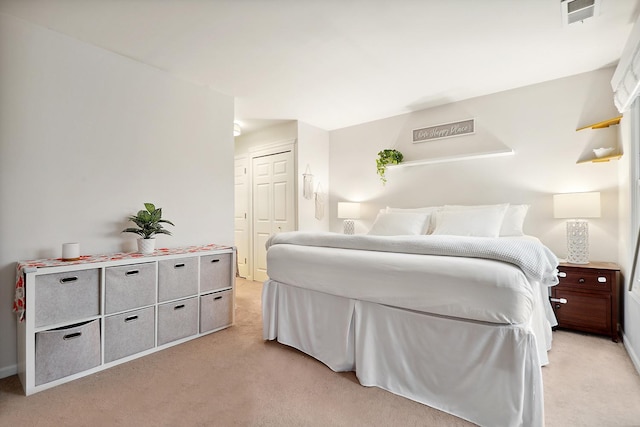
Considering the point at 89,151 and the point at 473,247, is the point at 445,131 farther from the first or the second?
the point at 89,151

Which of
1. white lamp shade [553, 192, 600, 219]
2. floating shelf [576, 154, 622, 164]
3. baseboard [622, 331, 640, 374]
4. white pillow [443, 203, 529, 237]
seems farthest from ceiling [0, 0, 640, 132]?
baseboard [622, 331, 640, 374]

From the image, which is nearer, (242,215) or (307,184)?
(307,184)

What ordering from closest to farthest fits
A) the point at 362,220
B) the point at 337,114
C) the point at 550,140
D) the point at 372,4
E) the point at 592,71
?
the point at 372,4 → the point at 592,71 → the point at 550,140 → the point at 337,114 → the point at 362,220

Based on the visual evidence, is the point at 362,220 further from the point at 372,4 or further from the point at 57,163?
the point at 57,163

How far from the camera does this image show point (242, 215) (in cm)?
517

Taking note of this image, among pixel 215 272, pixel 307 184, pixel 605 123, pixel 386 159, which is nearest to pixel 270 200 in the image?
pixel 307 184

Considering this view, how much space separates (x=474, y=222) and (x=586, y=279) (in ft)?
3.18

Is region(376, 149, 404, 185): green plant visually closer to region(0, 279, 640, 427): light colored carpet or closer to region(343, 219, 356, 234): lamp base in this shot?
region(343, 219, 356, 234): lamp base

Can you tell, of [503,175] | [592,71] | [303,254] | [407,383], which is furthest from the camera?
[503,175]

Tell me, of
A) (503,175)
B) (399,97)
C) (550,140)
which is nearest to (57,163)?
(399,97)

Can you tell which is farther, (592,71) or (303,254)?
(592,71)

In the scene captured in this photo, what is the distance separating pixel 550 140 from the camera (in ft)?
10.4

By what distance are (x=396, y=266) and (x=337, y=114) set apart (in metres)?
2.92

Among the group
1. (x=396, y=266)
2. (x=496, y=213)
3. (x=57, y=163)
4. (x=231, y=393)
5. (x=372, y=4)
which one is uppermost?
(x=372, y=4)
